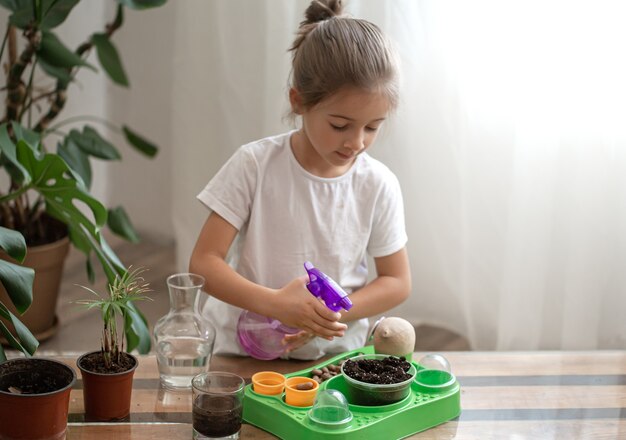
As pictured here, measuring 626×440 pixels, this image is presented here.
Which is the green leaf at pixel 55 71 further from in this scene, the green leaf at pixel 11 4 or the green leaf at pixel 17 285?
the green leaf at pixel 17 285

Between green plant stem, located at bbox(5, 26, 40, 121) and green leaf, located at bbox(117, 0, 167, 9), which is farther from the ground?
green leaf, located at bbox(117, 0, 167, 9)

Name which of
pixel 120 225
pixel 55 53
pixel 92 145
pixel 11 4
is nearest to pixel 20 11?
pixel 11 4

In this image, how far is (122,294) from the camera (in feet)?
4.92

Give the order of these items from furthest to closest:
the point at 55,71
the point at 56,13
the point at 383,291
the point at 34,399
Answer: the point at 55,71
the point at 56,13
the point at 383,291
the point at 34,399

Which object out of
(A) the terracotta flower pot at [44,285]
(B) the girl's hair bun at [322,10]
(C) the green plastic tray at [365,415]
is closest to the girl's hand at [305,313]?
(C) the green plastic tray at [365,415]

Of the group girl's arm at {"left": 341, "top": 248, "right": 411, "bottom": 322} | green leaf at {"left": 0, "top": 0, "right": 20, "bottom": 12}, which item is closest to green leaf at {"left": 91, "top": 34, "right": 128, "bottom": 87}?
green leaf at {"left": 0, "top": 0, "right": 20, "bottom": 12}

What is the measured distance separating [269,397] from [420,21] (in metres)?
1.46

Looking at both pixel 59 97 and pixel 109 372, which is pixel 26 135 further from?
pixel 109 372

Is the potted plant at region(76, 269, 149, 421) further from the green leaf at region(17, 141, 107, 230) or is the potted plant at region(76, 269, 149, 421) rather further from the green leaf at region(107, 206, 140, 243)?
the green leaf at region(107, 206, 140, 243)

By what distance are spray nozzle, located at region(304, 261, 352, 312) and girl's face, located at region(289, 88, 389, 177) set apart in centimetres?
30

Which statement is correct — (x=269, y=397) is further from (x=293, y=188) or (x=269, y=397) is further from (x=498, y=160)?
(x=498, y=160)

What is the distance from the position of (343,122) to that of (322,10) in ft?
0.83

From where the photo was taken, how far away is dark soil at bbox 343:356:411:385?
1.48m

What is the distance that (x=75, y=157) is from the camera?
2766 millimetres
